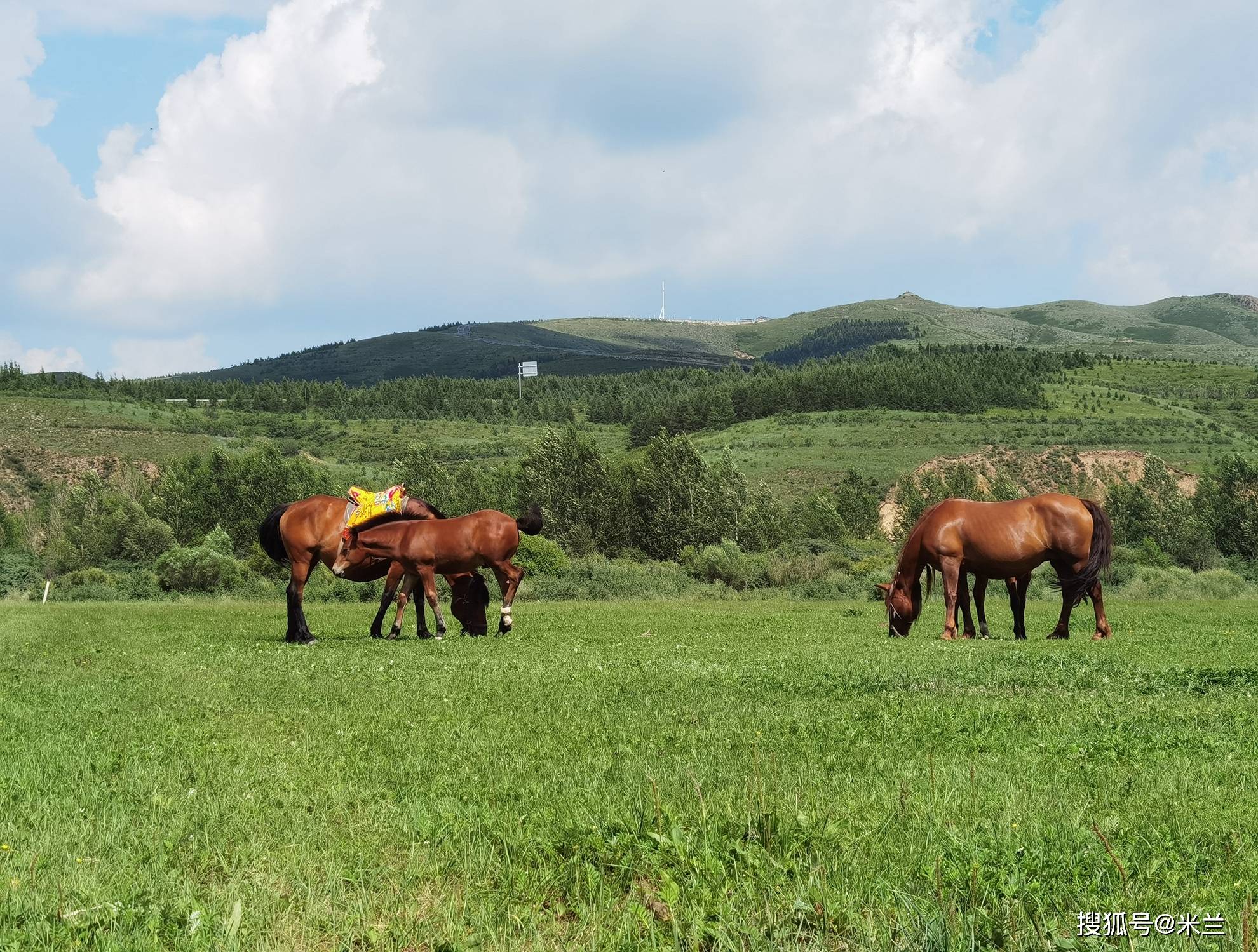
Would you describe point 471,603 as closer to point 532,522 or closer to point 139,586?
point 532,522

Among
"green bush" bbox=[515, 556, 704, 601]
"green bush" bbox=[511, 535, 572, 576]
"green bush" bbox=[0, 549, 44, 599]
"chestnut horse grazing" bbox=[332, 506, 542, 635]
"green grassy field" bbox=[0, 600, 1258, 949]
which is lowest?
"green bush" bbox=[0, 549, 44, 599]

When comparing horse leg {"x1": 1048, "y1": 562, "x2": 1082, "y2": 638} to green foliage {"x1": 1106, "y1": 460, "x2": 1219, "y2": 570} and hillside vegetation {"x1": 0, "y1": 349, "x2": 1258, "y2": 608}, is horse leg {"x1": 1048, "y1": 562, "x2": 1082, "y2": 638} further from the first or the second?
green foliage {"x1": 1106, "y1": 460, "x2": 1219, "y2": 570}

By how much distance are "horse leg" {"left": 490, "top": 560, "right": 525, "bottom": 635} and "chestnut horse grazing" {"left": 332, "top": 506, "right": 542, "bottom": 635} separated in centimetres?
2

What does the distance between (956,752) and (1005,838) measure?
2550mm

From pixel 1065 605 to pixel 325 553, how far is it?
49.7ft

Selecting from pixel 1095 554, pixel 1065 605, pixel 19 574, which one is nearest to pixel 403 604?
pixel 1065 605

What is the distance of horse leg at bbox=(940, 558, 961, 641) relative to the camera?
69.5 feet

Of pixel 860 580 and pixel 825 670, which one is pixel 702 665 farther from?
pixel 860 580

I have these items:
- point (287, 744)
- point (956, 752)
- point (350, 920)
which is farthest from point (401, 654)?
point (350, 920)

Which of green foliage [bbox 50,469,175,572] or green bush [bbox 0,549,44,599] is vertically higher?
green foliage [bbox 50,469,175,572]

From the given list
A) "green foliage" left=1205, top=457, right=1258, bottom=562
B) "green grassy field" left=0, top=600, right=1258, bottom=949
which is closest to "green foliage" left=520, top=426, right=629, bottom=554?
"green foliage" left=1205, top=457, right=1258, bottom=562

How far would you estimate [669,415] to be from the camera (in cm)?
14988

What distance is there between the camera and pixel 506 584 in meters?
22.3

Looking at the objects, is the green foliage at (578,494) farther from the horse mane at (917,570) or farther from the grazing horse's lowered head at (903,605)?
the grazing horse's lowered head at (903,605)
